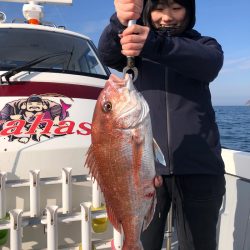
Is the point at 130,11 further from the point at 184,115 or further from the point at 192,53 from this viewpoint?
the point at 184,115

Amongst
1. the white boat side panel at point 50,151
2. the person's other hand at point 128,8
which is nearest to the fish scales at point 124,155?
the person's other hand at point 128,8

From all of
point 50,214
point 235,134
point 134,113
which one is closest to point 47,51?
point 50,214

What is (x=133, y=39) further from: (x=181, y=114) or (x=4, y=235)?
(x=4, y=235)

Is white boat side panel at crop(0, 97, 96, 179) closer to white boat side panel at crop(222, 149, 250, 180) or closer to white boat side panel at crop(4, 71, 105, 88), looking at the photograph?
white boat side panel at crop(4, 71, 105, 88)

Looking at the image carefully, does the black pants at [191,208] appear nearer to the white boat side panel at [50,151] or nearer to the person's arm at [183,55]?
the person's arm at [183,55]

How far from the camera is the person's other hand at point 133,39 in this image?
183cm

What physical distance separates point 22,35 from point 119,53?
2309 mm

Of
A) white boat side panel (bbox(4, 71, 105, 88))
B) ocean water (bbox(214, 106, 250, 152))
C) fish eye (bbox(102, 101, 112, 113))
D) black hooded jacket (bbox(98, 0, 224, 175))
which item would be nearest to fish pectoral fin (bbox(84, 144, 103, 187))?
fish eye (bbox(102, 101, 112, 113))

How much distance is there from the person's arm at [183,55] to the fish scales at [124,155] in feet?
0.80

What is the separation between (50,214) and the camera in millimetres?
2787

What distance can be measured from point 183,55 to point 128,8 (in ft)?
1.40

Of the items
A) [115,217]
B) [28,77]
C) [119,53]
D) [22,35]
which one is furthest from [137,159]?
[22,35]

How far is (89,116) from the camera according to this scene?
340cm

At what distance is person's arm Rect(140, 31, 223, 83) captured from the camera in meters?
1.95
